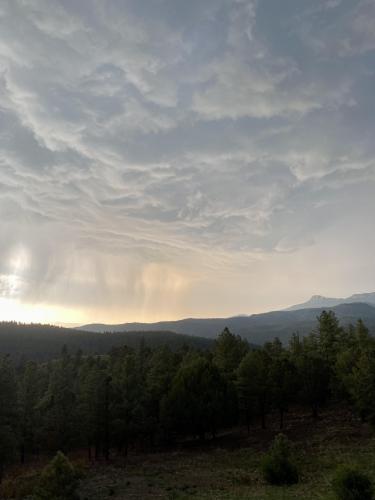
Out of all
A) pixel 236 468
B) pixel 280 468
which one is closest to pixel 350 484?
pixel 280 468

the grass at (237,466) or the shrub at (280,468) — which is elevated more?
the shrub at (280,468)

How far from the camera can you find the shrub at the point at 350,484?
63.8 ft

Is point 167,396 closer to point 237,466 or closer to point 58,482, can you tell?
point 237,466

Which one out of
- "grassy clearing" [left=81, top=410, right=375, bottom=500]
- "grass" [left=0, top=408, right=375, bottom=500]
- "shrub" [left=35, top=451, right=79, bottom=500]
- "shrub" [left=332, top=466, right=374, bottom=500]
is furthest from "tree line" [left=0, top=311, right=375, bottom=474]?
"shrub" [left=332, top=466, right=374, bottom=500]

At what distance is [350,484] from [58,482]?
1474 cm

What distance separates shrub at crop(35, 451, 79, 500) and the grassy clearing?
8088 mm

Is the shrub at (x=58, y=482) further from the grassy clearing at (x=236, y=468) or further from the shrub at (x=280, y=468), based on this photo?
the shrub at (x=280, y=468)

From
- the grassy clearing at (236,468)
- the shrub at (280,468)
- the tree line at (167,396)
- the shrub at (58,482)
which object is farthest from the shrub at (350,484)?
the tree line at (167,396)

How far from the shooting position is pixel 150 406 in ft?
193

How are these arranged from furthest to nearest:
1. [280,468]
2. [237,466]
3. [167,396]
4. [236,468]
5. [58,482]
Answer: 1. [167,396]
2. [237,466]
3. [236,468]
4. [280,468]
5. [58,482]

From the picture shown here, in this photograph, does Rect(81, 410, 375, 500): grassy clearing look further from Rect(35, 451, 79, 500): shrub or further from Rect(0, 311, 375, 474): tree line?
Rect(35, 451, 79, 500): shrub

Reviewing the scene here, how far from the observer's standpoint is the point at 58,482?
21578mm

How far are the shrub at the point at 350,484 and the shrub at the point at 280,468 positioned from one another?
34.4ft

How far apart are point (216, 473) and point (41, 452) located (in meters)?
40.1
